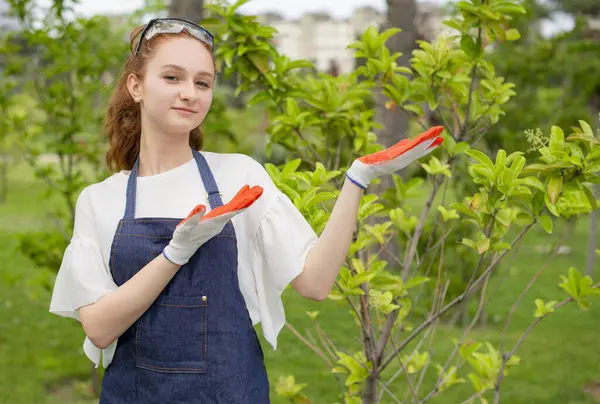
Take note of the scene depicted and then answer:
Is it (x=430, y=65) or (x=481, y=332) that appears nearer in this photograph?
(x=430, y=65)

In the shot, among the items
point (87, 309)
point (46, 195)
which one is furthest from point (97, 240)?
point (46, 195)

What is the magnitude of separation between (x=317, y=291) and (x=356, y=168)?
366 millimetres

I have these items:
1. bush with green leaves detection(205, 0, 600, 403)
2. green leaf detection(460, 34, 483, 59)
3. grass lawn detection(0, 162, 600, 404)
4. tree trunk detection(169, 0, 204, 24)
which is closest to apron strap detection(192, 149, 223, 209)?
bush with green leaves detection(205, 0, 600, 403)

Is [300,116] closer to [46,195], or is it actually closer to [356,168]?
[356,168]

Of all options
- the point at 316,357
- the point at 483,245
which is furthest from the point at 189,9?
the point at 483,245

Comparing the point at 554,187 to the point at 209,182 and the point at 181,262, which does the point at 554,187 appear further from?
the point at 181,262

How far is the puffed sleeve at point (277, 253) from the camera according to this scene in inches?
76.6

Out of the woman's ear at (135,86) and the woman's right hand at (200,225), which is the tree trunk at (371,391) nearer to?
the woman's right hand at (200,225)

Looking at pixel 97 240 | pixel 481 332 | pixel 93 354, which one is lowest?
pixel 481 332

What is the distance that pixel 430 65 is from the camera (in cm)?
283

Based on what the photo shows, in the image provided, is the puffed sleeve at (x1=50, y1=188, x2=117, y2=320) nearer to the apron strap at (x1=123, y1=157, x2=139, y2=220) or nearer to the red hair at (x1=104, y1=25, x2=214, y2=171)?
the apron strap at (x1=123, y1=157, x2=139, y2=220)

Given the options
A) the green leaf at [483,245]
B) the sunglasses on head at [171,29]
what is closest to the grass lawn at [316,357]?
the green leaf at [483,245]

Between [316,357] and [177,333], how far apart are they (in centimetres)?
393

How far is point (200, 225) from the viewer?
171 centimetres
